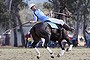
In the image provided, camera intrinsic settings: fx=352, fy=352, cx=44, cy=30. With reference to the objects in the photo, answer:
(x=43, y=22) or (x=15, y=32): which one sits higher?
(x=43, y=22)

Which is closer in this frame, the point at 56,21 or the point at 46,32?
the point at 46,32

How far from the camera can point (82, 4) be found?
167 ft

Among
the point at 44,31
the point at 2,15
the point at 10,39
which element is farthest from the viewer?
the point at 10,39

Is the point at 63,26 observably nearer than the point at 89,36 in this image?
Yes

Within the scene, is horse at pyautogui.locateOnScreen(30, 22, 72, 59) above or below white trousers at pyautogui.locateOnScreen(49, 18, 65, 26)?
below

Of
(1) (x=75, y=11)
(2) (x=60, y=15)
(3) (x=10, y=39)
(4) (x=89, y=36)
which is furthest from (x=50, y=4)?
(2) (x=60, y=15)

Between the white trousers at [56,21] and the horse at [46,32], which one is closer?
the horse at [46,32]

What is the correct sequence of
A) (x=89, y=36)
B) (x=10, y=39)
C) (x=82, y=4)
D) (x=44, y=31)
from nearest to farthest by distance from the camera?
(x=44, y=31)
(x=89, y=36)
(x=82, y=4)
(x=10, y=39)

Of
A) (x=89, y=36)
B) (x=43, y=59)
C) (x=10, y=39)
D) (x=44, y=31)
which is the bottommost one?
(x=10, y=39)

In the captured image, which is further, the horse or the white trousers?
the white trousers

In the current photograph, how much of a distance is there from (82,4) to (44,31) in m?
38.0

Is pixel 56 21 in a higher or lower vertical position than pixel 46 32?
higher

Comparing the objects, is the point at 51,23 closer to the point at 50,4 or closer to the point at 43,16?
the point at 43,16

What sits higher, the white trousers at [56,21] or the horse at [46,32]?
the white trousers at [56,21]
